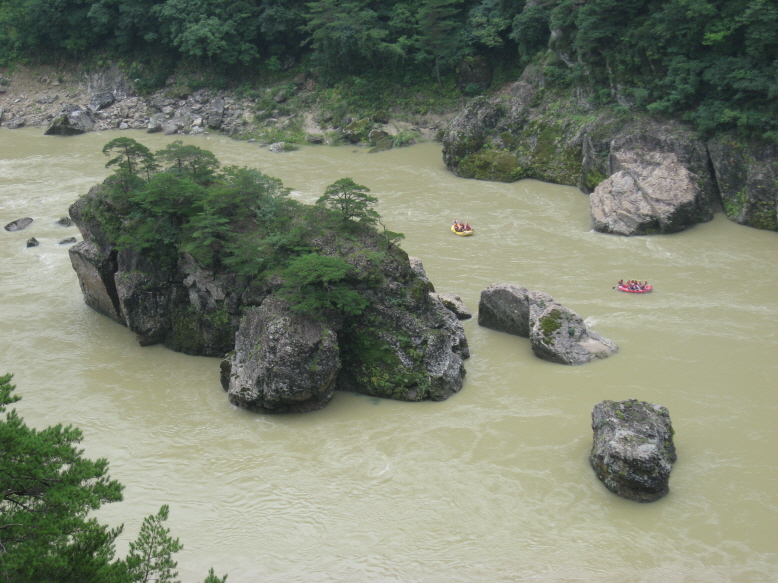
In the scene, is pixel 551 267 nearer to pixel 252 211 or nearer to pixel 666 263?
pixel 666 263

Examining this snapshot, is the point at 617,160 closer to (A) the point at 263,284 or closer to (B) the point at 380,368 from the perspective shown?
(B) the point at 380,368

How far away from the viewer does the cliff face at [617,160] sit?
2903 centimetres

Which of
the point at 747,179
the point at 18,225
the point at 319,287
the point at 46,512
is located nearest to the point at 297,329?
the point at 319,287

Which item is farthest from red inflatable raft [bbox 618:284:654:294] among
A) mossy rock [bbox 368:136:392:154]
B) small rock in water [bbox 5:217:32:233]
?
small rock in water [bbox 5:217:32:233]

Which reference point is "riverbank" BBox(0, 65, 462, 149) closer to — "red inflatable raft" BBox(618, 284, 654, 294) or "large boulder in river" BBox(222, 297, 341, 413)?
"red inflatable raft" BBox(618, 284, 654, 294)

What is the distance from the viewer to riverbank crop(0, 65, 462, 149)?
45344mm

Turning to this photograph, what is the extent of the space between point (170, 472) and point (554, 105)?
2926cm

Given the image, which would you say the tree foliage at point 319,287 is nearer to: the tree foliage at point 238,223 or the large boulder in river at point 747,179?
the tree foliage at point 238,223

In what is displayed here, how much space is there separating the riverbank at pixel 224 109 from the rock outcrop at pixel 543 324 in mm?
23244

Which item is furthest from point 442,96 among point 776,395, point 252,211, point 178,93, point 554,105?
point 776,395

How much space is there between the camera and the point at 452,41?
4597 centimetres

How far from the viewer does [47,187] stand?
37594 millimetres

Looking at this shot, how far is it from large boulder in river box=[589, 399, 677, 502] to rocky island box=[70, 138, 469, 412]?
4.46 metres

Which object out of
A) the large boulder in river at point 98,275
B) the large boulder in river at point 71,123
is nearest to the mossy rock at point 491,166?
the large boulder in river at point 98,275
